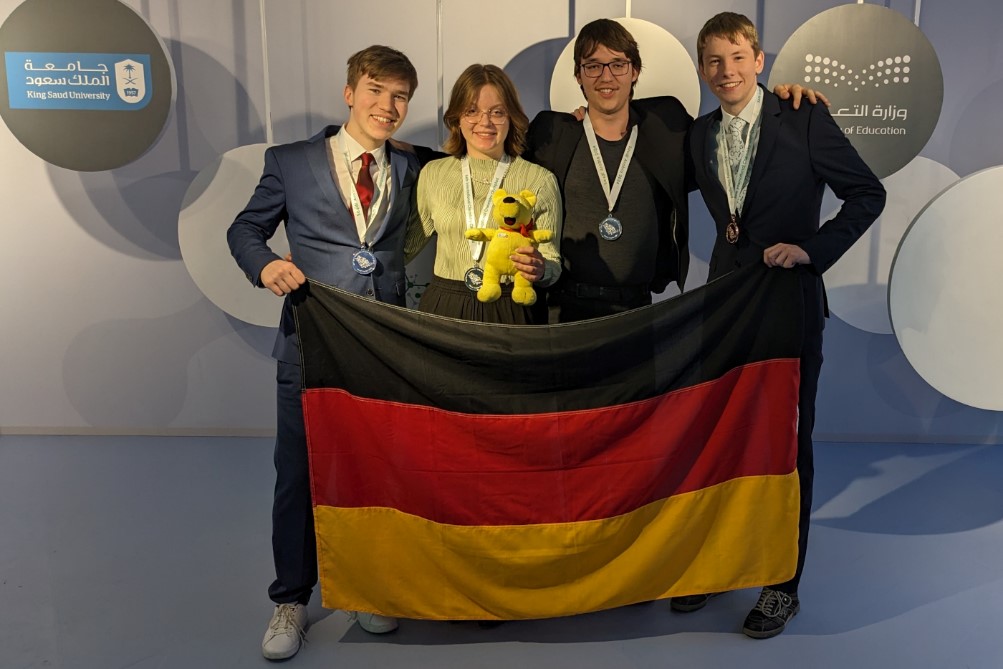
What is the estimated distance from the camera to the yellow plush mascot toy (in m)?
2.42

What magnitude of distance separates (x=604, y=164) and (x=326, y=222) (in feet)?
2.72

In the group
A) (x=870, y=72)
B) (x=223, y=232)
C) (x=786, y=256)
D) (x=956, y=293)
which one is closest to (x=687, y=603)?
(x=786, y=256)

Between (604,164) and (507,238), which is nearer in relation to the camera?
(507,238)

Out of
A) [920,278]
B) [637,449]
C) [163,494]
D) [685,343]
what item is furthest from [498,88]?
[163,494]

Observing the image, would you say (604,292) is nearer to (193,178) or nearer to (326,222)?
(326,222)

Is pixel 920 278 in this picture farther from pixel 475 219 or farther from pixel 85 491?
pixel 85 491

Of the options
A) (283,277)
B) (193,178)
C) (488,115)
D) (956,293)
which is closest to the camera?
(283,277)

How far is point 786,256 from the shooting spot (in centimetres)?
246

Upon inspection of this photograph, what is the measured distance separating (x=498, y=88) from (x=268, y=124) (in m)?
1.71

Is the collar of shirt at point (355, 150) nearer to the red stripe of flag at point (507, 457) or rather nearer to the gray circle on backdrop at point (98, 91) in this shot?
the red stripe of flag at point (507, 457)

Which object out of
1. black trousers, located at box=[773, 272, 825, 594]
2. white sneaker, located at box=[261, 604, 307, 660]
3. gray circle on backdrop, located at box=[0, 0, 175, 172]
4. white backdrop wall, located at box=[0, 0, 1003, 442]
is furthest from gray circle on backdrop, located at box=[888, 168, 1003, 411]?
gray circle on backdrop, located at box=[0, 0, 175, 172]

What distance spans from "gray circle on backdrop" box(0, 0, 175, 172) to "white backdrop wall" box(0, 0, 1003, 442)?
0.39 meters

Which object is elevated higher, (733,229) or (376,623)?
(733,229)

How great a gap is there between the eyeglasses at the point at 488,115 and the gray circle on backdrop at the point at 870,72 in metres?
1.55
